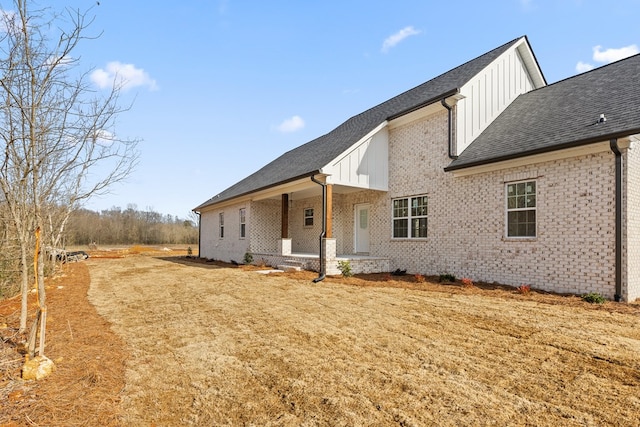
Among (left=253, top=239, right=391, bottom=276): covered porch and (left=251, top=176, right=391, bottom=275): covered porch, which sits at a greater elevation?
(left=251, top=176, right=391, bottom=275): covered porch

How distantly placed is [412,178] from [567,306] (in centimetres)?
624

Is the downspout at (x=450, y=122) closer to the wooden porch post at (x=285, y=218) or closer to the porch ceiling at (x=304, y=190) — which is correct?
the porch ceiling at (x=304, y=190)

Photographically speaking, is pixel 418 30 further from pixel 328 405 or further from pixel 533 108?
pixel 328 405

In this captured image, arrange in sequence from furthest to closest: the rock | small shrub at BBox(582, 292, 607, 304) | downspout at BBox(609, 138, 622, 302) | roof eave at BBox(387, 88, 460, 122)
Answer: roof eave at BBox(387, 88, 460, 122)
downspout at BBox(609, 138, 622, 302)
small shrub at BBox(582, 292, 607, 304)
the rock

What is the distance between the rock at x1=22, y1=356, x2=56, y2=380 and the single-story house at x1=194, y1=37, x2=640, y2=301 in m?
7.59

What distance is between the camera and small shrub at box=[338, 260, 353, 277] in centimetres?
1121

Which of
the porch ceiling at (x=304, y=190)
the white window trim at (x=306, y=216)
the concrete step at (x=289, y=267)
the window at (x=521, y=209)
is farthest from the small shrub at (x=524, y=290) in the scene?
the white window trim at (x=306, y=216)

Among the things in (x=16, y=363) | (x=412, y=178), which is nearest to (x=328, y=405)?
(x=16, y=363)

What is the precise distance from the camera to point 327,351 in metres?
4.39

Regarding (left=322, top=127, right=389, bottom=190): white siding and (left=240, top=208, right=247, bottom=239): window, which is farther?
(left=240, top=208, right=247, bottom=239): window

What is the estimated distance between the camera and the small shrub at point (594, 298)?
6.91 meters

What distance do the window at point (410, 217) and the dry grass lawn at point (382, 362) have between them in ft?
14.0

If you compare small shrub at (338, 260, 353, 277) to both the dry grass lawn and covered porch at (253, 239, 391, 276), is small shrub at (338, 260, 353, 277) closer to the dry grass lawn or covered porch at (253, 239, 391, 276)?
covered porch at (253, 239, 391, 276)

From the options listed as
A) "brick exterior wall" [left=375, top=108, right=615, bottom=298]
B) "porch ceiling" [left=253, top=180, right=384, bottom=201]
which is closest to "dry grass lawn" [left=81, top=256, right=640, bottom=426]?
"brick exterior wall" [left=375, top=108, right=615, bottom=298]
